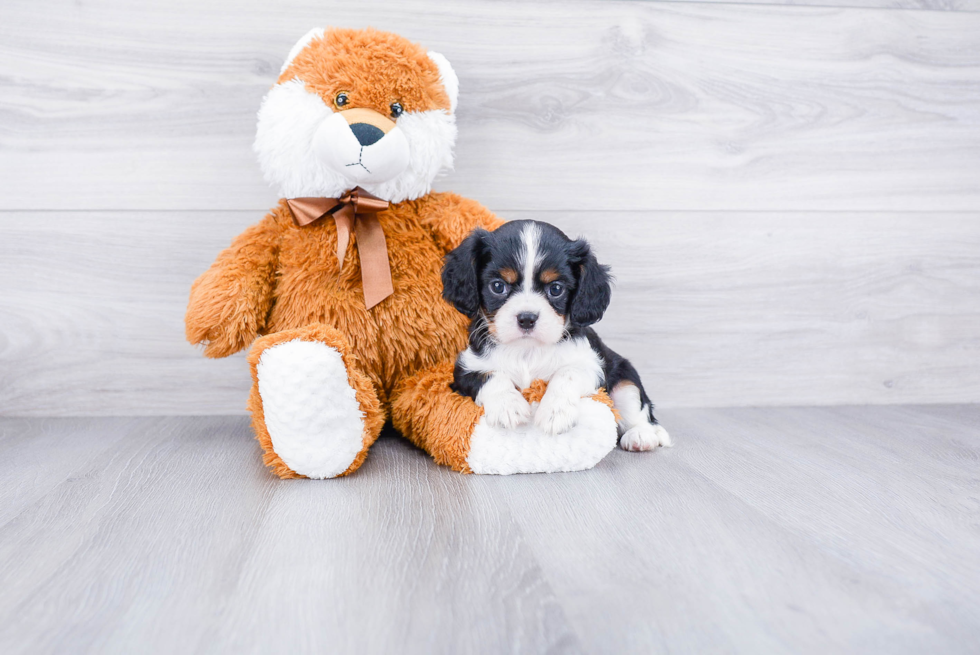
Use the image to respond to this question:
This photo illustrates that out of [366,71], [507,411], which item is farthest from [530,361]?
[366,71]

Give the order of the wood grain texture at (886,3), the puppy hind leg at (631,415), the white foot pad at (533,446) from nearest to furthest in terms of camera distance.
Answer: the white foot pad at (533,446) < the puppy hind leg at (631,415) < the wood grain texture at (886,3)

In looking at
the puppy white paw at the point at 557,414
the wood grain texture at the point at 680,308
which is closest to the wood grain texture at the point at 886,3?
the wood grain texture at the point at 680,308

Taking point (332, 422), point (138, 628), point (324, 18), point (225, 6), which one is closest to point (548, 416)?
point (332, 422)

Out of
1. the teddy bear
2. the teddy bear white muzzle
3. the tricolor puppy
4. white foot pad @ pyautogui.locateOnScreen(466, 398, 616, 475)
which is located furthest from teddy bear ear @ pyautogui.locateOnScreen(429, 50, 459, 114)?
white foot pad @ pyautogui.locateOnScreen(466, 398, 616, 475)

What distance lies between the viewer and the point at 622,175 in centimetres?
179

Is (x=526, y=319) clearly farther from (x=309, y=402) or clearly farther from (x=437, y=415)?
(x=309, y=402)

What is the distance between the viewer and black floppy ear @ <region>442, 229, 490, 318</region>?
1.28m

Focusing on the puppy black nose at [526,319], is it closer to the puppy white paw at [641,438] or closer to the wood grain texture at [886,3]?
the puppy white paw at [641,438]

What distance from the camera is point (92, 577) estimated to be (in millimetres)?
870

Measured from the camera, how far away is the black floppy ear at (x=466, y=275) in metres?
1.28

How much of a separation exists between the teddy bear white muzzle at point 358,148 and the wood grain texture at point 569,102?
419 mm

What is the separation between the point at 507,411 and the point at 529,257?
28cm

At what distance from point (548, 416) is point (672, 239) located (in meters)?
0.78

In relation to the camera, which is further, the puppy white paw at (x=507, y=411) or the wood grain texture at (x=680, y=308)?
the wood grain texture at (x=680, y=308)
